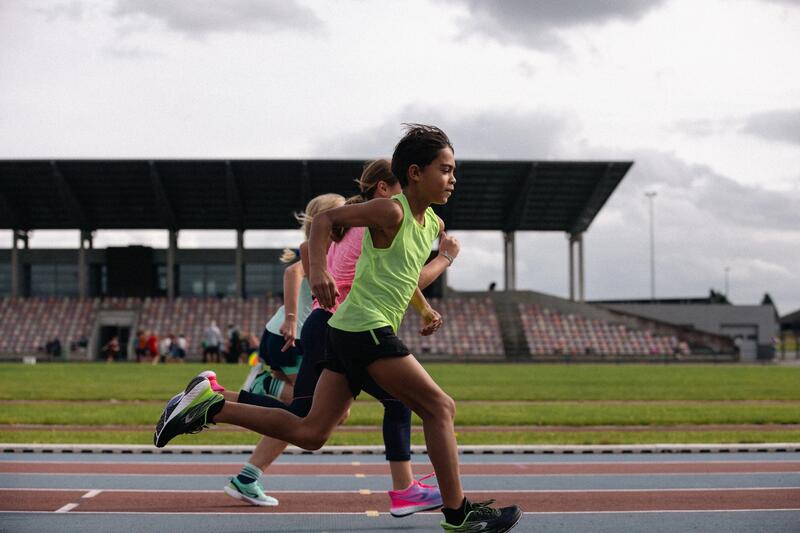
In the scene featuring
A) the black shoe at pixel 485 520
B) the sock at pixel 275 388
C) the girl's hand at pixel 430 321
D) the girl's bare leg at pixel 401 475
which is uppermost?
the girl's hand at pixel 430 321

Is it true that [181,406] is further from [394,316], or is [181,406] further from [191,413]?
[394,316]

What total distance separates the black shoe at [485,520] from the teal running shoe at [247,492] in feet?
5.96

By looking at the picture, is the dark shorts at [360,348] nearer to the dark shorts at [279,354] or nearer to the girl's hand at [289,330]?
the girl's hand at [289,330]

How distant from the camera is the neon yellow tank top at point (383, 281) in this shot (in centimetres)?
426

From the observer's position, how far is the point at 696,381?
2723 centimetres

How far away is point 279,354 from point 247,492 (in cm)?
88

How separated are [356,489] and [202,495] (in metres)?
1.09

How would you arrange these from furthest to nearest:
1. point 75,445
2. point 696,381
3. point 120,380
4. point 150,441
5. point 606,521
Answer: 1. point 696,381
2. point 120,380
3. point 150,441
4. point 75,445
5. point 606,521

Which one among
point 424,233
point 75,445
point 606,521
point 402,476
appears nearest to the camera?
point 424,233

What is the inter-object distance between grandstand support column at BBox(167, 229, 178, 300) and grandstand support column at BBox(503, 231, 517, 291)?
715 inches

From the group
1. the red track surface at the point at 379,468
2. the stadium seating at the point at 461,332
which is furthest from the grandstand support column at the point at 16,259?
the red track surface at the point at 379,468

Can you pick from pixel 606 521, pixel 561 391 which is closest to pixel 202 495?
pixel 606 521

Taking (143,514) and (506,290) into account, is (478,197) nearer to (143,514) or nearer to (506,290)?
(506,290)

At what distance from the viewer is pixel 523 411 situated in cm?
1538
